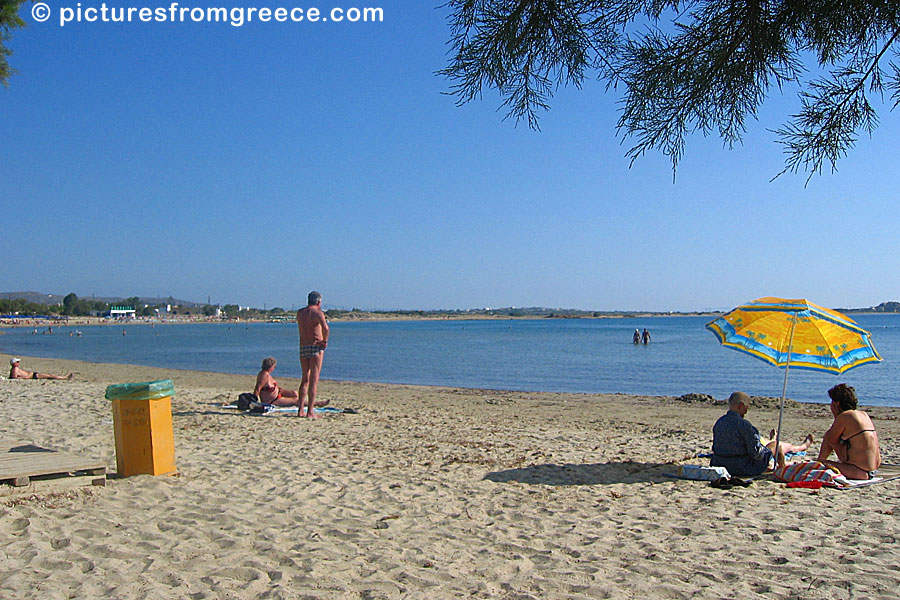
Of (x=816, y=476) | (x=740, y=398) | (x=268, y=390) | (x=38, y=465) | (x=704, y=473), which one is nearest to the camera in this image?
(x=38, y=465)

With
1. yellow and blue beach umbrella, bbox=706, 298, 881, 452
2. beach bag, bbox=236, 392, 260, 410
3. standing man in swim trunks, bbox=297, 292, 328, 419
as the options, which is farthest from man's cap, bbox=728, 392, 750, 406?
beach bag, bbox=236, 392, 260, 410

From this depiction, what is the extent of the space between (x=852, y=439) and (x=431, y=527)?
4.17 m

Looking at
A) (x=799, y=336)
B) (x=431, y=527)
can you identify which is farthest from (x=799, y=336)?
(x=431, y=527)

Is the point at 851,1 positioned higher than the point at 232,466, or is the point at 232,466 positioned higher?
the point at 851,1

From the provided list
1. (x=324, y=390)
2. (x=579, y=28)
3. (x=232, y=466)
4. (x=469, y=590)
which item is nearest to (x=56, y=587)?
(x=469, y=590)

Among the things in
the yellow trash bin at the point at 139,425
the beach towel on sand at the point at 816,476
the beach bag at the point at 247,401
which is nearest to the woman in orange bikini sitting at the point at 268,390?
the beach bag at the point at 247,401

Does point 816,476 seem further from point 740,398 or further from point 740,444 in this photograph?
point 740,398

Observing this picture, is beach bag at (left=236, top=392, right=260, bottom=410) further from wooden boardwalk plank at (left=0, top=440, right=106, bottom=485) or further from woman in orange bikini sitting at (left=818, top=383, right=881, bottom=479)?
woman in orange bikini sitting at (left=818, top=383, right=881, bottom=479)

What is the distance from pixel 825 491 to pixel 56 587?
5676 mm

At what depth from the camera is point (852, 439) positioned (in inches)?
245

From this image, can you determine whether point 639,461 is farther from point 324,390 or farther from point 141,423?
point 324,390

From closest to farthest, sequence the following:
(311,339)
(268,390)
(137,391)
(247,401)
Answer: (137,391)
(311,339)
(247,401)
(268,390)

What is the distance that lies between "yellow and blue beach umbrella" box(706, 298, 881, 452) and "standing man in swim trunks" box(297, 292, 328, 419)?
5.53 metres

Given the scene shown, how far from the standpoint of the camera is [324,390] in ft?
62.1
